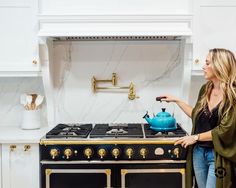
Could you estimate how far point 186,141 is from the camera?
88.4 inches

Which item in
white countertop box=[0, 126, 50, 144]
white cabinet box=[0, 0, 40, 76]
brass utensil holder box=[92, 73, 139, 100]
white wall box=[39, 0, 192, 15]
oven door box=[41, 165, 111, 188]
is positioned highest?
white wall box=[39, 0, 192, 15]

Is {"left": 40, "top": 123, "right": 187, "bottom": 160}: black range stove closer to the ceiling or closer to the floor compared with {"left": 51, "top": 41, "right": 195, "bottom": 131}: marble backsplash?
closer to the floor

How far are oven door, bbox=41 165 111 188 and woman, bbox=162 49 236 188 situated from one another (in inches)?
21.7

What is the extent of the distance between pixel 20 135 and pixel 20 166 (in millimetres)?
228

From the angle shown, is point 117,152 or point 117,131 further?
point 117,131

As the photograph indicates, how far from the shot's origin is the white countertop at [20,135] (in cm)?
247

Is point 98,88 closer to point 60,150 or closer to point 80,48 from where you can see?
point 80,48

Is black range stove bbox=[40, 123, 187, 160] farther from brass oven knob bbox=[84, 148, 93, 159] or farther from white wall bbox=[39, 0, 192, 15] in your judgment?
white wall bbox=[39, 0, 192, 15]

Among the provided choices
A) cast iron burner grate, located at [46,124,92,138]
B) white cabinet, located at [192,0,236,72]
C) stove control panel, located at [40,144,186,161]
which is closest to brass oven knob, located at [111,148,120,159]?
stove control panel, located at [40,144,186,161]

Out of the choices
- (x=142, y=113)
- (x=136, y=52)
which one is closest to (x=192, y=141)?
(x=142, y=113)

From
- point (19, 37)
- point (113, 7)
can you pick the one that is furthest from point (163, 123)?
point (19, 37)

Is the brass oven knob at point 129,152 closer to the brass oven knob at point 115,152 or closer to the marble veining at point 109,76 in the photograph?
the brass oven knob at point 115,152

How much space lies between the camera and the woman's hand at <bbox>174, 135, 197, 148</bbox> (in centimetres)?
221

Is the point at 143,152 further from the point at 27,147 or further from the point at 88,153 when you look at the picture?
the point at 27,147
